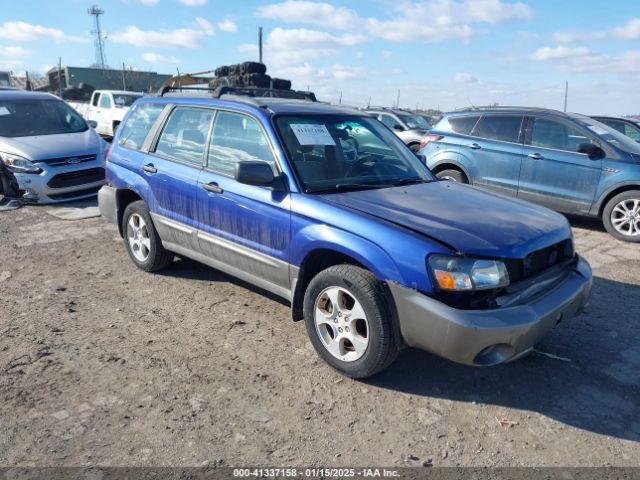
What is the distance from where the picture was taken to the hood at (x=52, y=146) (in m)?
8.11

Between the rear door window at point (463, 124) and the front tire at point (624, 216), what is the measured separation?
2.38m

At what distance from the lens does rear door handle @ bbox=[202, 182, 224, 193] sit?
4027mm

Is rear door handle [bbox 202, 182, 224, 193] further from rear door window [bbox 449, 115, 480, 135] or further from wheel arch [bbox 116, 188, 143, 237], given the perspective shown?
rear door window [bbox 449, 115, 480, 135]

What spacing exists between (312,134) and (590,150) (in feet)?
15.7

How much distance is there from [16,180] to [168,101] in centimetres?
466

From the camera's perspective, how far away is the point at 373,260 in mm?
3014

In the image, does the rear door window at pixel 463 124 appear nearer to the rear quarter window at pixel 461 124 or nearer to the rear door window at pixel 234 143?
the rear quarter window at pixel 461 124

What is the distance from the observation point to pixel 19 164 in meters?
8.03

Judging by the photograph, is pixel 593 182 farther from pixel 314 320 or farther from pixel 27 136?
pixel 27 136

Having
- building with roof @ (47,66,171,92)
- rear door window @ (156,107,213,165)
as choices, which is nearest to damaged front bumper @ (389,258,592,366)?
rear door window @ (156,107,213,165)

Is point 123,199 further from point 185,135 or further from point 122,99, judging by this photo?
point 122,99

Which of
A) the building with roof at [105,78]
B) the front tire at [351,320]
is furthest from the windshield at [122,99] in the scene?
the building with roof at [105,78]

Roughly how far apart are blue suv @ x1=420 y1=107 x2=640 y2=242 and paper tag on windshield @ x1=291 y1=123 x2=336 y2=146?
4597 millimetres

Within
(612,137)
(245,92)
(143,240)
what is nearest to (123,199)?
(143,240)
